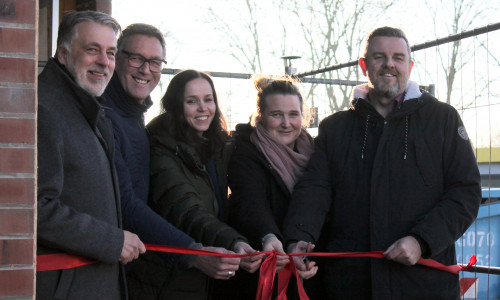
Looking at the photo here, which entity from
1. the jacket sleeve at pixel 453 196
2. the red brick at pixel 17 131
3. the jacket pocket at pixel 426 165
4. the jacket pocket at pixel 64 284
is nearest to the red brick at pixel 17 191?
the red brick at pixel 17 131

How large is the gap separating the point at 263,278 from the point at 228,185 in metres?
0.70

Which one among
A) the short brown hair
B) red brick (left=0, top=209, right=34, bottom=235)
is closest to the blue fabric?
red brick (left=0, top=209, right=34, bottom=235)

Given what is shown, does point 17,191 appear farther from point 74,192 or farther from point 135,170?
point 135,170

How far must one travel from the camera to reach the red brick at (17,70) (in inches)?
88.5

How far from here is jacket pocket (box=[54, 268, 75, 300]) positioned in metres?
2.70

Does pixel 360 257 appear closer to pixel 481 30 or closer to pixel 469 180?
pixel 469 180

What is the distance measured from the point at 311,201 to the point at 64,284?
1.52 m

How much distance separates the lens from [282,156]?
13.0ft

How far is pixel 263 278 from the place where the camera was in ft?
11.4

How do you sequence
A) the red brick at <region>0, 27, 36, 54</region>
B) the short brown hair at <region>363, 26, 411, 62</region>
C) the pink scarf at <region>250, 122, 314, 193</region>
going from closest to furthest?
the red brick at <region>0, 27, 36, 54</region>
the short brown hair at <region>363, 26, 411, 62</region>
the pink scarf at <region>250, 122, 314, 193</region>

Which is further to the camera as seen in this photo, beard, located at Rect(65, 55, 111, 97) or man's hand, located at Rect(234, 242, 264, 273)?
man's hand, located at Rect(234, 242, 264, 273)

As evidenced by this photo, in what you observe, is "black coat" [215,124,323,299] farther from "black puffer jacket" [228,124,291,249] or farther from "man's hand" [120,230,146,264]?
"man's hand" [120,230,146,264]

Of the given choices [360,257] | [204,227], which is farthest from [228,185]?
[360,257]

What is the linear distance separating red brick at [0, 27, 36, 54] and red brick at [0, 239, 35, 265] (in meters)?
0.66
